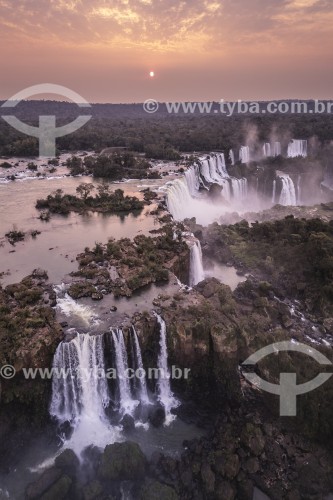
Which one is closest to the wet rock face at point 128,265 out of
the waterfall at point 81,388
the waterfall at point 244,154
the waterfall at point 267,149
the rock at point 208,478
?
the waterfall at point 81,388

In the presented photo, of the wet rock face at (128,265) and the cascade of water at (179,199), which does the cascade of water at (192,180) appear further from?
the wet rock face at (128,265)

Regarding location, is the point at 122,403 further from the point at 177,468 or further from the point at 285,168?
the point at 285,168

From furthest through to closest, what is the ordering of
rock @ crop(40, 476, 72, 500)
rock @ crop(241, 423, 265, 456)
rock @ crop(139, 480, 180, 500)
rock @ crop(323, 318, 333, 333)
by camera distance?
1. rock @ crop(323, 318, 333, 333)
2. rock @ crop(241, 423, 265, 456)
3. rock @ crop(139, 480, 180, 500)
4. rock @ crop(40, 476, 72, 500)

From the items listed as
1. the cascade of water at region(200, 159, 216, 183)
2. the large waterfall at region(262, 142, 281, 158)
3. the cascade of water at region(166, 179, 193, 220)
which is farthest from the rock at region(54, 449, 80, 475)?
the large waterfall at region(262, 142, 281, 158)

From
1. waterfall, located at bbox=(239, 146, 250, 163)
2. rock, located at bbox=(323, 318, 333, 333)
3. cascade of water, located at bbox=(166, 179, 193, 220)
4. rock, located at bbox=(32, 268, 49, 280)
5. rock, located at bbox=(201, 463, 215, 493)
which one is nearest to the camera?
rock, located at bbox=(201, 463, 215, 493)

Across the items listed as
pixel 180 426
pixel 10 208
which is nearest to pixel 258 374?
pixel 180 426

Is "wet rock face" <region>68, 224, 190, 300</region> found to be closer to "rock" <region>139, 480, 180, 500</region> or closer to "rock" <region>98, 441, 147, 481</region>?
"rock" <region>98, 441, 147, 481</region>
